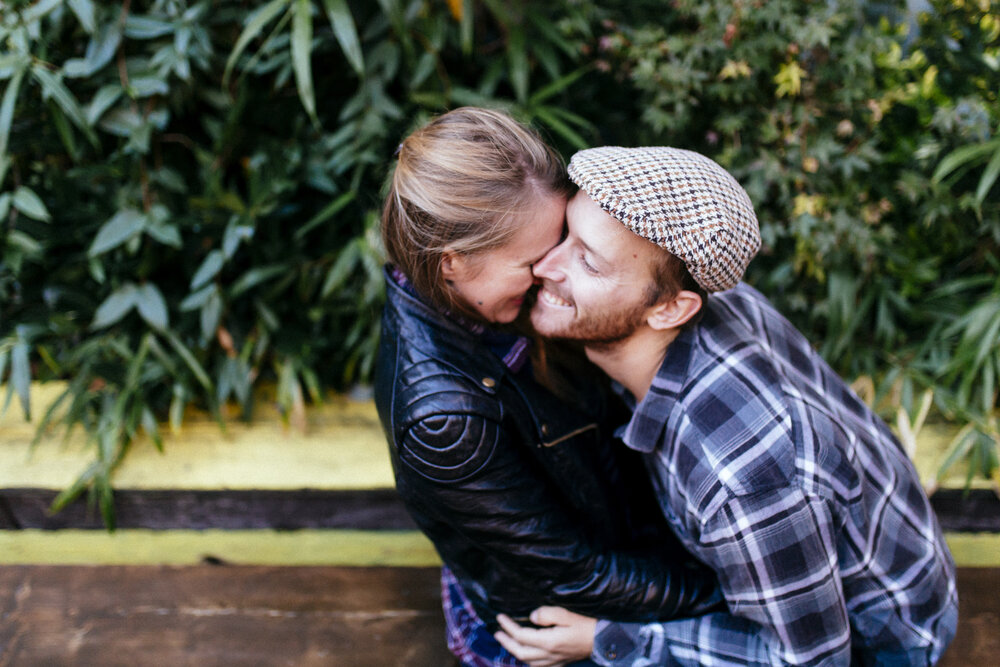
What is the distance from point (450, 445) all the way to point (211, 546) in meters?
1.25

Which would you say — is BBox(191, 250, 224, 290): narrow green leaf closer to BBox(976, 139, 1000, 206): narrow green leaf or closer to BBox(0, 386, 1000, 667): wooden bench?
BBox(0, 386, 1000, 667): wooden bench

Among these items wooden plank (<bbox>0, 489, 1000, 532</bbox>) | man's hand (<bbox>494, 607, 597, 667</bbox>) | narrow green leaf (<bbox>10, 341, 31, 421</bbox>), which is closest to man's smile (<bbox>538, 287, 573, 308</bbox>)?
man's hand (<bbox>494, 607, 597, 667</bbox>)

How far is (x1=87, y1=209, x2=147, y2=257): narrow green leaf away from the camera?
6.37ft

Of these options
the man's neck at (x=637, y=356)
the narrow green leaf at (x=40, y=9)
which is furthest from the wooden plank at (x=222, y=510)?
the narrow green leaf at (x=40, y=9)

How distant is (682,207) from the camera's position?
106cm

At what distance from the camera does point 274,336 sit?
2.16 meters

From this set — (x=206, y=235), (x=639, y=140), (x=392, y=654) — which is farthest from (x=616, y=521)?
(x=206, y=235)

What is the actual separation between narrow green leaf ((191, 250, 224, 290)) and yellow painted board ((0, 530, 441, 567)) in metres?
0.75

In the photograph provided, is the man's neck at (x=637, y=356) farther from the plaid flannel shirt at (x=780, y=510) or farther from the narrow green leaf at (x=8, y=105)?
the narrow green leaf at (x=8, y=105)

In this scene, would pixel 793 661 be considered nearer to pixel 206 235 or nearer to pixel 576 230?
pixel 576 230

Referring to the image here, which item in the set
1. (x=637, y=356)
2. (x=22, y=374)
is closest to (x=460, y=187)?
(x=637, y=356)

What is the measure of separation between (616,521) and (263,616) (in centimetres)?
94

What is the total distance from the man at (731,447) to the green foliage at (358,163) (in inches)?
30.3

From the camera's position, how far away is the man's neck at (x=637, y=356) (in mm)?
1267
